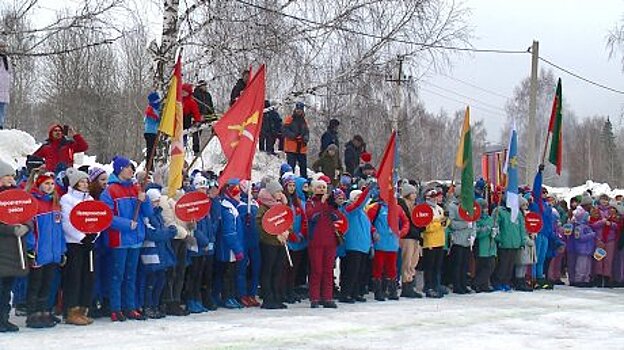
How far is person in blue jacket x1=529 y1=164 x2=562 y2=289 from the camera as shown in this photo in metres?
16.1

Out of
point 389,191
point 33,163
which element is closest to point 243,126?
point 389,191

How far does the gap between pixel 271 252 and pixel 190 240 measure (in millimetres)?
1265

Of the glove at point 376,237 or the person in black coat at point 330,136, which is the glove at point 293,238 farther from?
the person in black coat at point 330,136

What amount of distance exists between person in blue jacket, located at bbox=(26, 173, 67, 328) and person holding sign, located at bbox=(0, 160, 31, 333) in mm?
174

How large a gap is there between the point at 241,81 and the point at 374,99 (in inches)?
199

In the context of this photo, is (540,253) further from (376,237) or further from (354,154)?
(354,154)

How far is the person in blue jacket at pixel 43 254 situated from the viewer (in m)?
9.55

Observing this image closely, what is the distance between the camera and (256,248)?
40.2ft

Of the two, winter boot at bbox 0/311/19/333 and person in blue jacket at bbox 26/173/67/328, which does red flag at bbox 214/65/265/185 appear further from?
winter boot at bbox 0/311/19/333

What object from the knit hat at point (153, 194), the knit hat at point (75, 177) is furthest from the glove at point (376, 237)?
the knit hat at point (75, 177)

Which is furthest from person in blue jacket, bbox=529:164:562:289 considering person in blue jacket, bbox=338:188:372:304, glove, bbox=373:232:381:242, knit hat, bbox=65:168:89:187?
knit hat, bbox=65:168:89:187

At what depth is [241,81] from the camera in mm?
16484

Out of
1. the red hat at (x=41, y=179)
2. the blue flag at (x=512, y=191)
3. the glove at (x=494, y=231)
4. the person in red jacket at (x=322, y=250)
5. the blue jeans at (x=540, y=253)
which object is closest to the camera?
the red hat at (x=41, y=179)

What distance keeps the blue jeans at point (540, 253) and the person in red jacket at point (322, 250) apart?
17.9 ft
